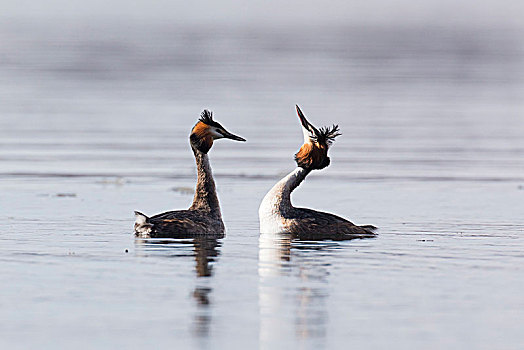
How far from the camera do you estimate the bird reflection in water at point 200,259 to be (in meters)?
12.4

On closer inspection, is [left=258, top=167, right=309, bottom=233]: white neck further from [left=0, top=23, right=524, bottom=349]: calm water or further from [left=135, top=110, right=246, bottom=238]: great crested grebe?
[left=135, top=110, right=246, bottom=238]: great crested grebe

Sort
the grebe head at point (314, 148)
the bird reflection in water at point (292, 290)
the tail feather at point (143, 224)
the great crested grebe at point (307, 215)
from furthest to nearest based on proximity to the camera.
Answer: the grebe head at point (314, 148) → the great crested grebe at point (307, 215) → the tail feather at point (143, 224) → the bird reflection in water at point (292, 290)

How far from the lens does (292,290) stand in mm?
13797

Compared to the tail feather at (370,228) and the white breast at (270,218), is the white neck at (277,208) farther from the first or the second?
the tail feather at (370,228)

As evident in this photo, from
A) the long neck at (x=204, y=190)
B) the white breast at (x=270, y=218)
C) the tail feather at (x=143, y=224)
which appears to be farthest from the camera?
the long neck at (x=204, y=190)

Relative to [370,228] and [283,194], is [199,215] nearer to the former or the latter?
[283,194]

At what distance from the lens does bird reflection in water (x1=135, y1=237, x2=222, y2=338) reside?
1245 centimetres

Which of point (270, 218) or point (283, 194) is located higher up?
point (283, 194)

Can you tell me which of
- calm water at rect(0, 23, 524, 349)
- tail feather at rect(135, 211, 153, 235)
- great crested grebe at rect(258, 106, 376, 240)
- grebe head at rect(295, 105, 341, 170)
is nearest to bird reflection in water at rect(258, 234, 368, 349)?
calm water at rect(0, 23, 524, 349)

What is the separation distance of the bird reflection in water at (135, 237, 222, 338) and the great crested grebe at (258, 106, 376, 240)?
3.67ft

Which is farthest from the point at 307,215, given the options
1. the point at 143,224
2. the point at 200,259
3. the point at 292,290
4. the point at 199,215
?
the point at 292,290

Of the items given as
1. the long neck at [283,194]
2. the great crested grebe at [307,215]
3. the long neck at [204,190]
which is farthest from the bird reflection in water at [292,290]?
the long neck at [204,190]

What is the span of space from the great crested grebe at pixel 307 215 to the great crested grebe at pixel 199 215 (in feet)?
2.31

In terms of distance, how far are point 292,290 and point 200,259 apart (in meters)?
2.11
